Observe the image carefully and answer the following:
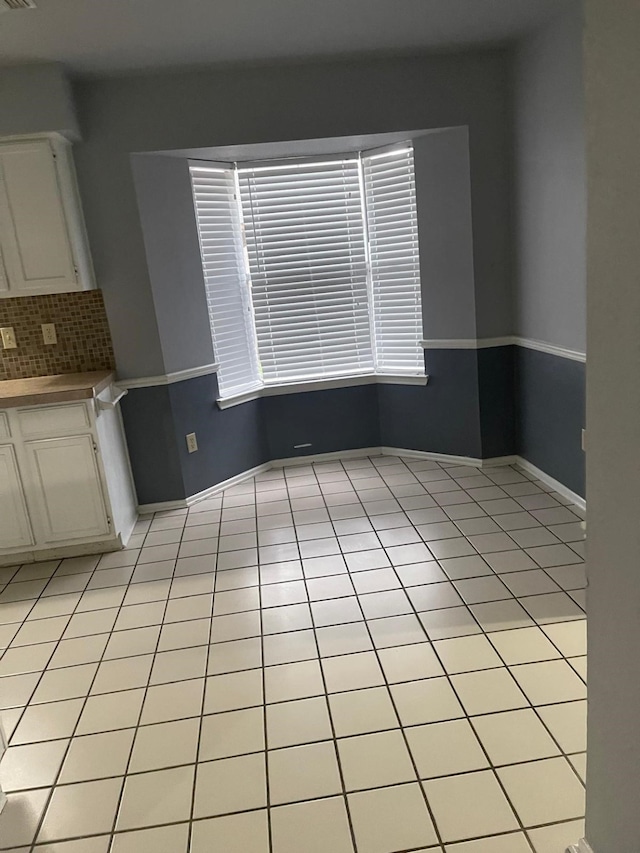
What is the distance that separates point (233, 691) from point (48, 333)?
2.50 metres

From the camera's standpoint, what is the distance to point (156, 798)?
1826 mm

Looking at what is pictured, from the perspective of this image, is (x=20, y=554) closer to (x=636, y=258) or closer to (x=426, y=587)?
(x=426, y=587)

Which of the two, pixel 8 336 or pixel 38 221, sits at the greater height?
pixel 38 221

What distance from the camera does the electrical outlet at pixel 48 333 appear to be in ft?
12.3

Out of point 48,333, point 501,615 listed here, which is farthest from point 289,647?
point 48,333

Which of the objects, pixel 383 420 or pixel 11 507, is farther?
pixel 383 420

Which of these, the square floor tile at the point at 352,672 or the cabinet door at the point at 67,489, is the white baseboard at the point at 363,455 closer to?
the cabinet door at the point at 67,489

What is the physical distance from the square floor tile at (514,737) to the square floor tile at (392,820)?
275mm

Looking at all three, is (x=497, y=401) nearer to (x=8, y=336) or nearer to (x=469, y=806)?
(x=469, y=806)

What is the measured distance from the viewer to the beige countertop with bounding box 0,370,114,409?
3.17 metres

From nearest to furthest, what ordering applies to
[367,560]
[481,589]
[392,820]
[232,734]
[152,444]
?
[392,820] < [232,734] < [481,589] < [367,560] < [152,444]

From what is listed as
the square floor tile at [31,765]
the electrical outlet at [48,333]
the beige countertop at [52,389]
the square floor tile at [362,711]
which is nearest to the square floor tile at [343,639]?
the square floor tile at [362,711]

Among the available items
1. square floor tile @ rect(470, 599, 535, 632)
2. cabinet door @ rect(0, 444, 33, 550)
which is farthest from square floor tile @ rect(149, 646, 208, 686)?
cabinet door @ rect(0, 444, 33, 550)

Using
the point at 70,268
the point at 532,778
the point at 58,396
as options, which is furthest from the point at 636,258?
the point at 70,268
